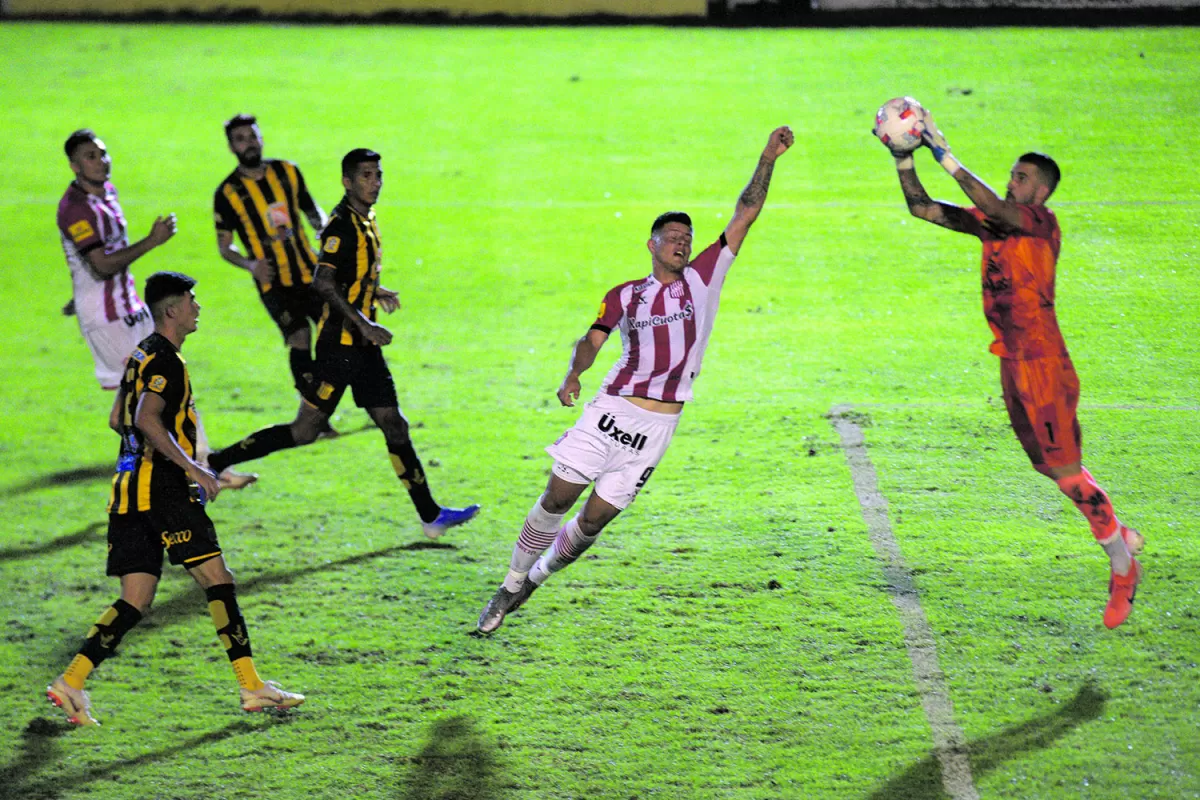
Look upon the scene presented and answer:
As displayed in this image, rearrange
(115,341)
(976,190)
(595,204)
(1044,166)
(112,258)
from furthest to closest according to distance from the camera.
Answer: (595,204)
(115,341)
(112,258)
(1044,166)
(976,190)

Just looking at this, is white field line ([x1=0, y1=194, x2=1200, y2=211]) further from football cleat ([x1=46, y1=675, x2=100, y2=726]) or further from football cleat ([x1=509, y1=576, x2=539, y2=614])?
football cleat ([x1=46, y1=675, x2=100, y2=726])

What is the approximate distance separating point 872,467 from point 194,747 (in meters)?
4.89

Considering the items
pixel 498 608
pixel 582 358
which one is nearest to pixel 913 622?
pixel 498 608

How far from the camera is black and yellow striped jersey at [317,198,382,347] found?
26.6ft

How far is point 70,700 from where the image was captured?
638cm

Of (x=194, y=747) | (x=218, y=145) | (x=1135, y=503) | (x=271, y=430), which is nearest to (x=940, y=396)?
(x=1135, y=503)

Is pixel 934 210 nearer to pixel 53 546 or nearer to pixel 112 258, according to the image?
pixel 112 258

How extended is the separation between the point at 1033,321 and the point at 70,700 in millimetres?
4887

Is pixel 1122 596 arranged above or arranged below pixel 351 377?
below

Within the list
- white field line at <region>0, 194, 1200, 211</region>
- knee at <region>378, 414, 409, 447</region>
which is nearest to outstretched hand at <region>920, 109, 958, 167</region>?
knee at <region>378, 414, 409, 447</region>

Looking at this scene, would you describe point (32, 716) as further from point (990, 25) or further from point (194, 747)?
point (990, 25)

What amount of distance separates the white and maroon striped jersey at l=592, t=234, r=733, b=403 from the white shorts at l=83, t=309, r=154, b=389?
13.4 ft

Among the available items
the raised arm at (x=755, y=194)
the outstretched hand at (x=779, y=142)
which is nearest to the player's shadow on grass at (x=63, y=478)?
the raised arm at (x=755, y=194)

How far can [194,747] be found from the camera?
645 centimetres
